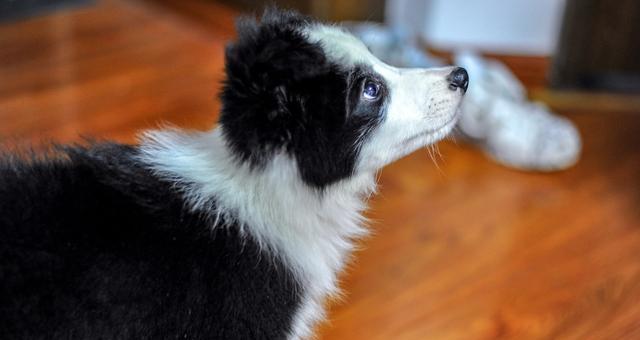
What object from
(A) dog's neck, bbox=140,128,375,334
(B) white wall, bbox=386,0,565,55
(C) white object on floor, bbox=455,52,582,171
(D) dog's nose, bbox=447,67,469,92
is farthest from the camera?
(B) white wall, bbox=386,0,565,55

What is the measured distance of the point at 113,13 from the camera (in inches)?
118

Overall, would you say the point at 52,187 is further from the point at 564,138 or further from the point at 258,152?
the point at 564,138

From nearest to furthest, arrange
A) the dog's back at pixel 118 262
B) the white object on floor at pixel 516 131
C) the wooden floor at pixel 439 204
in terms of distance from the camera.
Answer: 1. the dog's back at pixel 118 262
2. the wooden floor at pixel 439 204
3. the white object on floor at pixel 516 131

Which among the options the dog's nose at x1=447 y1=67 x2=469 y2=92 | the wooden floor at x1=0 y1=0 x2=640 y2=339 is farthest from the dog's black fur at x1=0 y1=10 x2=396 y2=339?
the wooden floor at x1=0 y1=0 x2=640 y2=339

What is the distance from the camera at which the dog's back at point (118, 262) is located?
43.2 inches

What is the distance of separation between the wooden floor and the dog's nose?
583 millimetres

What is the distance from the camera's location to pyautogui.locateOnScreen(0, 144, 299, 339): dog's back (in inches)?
43.2

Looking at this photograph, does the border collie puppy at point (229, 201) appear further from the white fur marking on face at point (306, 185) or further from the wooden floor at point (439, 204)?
the wooden floor at point (439, 204)

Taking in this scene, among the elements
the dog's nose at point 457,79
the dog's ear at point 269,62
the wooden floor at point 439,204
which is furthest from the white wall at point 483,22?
the dog's ear at point 269,62

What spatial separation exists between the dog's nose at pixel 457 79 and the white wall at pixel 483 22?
1.36m

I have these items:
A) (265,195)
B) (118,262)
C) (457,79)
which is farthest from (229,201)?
(457,79)

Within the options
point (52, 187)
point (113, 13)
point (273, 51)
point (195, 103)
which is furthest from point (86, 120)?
point (273, 51)

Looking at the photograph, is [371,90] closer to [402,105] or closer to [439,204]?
[402,105]

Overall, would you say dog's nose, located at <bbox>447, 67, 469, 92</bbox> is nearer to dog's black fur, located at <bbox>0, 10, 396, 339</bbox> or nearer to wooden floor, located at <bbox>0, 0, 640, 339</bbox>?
dog's black fur, located at <bbox>0, 10, 396, 339</bbox>
